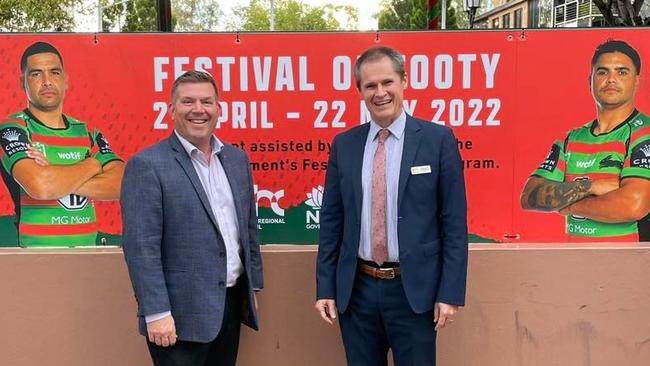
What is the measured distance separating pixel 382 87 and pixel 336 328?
154 centimetres

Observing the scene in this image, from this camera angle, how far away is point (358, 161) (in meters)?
2.23

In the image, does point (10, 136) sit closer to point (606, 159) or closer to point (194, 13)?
point (606, 159)

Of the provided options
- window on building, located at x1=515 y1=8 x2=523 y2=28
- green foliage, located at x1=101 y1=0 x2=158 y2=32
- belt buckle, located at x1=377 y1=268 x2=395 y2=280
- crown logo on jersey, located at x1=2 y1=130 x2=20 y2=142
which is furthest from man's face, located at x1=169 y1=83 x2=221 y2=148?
window on building, located at x1=515 y1=8 x2=523 y2=28

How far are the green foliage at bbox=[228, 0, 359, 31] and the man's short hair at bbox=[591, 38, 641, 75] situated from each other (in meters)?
13.9

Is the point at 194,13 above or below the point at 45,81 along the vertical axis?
above

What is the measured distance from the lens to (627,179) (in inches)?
115

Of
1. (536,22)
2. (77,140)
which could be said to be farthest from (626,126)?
(536,22)

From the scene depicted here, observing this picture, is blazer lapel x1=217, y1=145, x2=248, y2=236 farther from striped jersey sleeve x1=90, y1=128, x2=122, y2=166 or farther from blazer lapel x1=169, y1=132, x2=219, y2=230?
striped jersey sleeve x1=90, y1=128, x2=122, y2=166

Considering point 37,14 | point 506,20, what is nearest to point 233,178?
point 37,14

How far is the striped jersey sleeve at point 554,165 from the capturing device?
2953 millimetres

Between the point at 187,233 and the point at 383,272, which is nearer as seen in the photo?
the point at 187,233

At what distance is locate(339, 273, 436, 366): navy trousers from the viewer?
2170 mm

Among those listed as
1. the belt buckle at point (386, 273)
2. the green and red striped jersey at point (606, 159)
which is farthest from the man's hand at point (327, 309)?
the green and red striped jersey at point (606, 159)

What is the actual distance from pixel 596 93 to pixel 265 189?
76.0 inches
